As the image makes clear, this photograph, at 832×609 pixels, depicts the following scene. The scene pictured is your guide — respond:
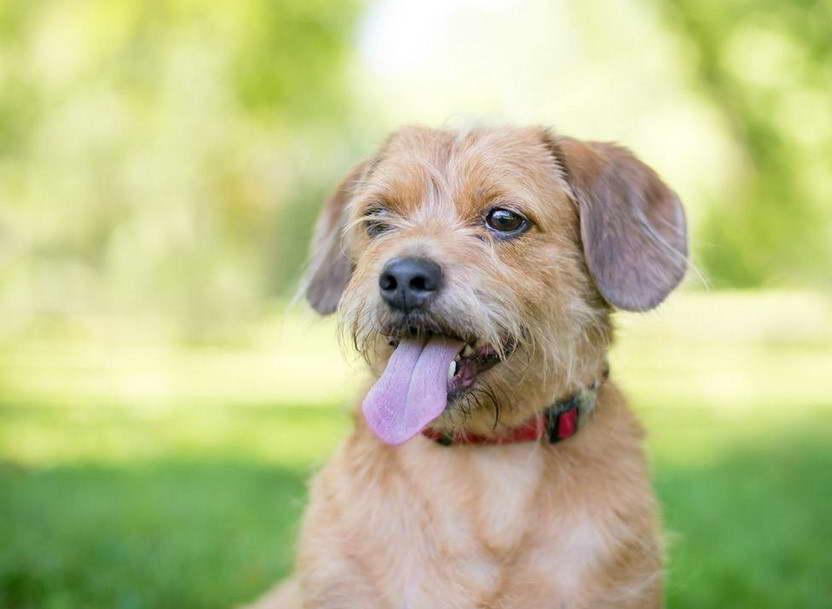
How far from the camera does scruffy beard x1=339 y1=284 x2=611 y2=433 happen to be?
3.60 metres

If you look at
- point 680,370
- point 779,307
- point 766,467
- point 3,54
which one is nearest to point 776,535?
point 766,467

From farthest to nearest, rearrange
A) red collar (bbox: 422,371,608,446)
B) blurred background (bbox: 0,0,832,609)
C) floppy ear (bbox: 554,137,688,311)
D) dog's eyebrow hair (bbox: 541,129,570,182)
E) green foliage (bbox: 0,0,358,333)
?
green foliage (bbox: 0,0,358,333)
blurred background (bbox: 0,0,832,609)
dog's eyebrow hair (bbox: 541,129,570,182)
floppy ear (bbox: 554,137,688,311)
red collar (bbox: 422,371,608,446)

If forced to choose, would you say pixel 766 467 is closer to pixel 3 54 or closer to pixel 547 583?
pixel 547 583

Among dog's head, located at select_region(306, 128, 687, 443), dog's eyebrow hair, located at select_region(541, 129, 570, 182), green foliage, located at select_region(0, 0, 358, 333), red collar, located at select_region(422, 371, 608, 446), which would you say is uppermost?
dog's eyebrow hair, located at select_region(541, 129, 570, 182)

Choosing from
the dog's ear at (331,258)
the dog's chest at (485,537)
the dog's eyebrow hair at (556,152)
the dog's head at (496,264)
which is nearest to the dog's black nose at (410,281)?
the dog's head at (496,264)

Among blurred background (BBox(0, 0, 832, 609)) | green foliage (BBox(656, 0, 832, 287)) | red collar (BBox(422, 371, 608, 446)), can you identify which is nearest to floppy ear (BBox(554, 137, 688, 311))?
red collar (BBox(422, 371, 608, 446))

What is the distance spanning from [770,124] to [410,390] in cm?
1846

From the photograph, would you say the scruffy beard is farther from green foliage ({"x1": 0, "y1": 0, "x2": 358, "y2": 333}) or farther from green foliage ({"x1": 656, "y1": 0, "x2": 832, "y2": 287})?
green foliage ({"x1": 0, "y1": 0, "x2": 358, "y2": 333})

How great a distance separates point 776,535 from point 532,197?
14.2 ft

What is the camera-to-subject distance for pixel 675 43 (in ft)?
70.6

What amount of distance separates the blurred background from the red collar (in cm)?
482

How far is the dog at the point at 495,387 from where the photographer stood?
11.7 feet

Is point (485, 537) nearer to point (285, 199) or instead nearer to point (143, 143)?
point (143, 143)

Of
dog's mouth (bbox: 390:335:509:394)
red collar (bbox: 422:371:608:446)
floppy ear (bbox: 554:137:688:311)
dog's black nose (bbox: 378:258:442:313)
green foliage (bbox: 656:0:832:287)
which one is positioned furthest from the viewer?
green foliage (bbox: 656:0:832:287)
